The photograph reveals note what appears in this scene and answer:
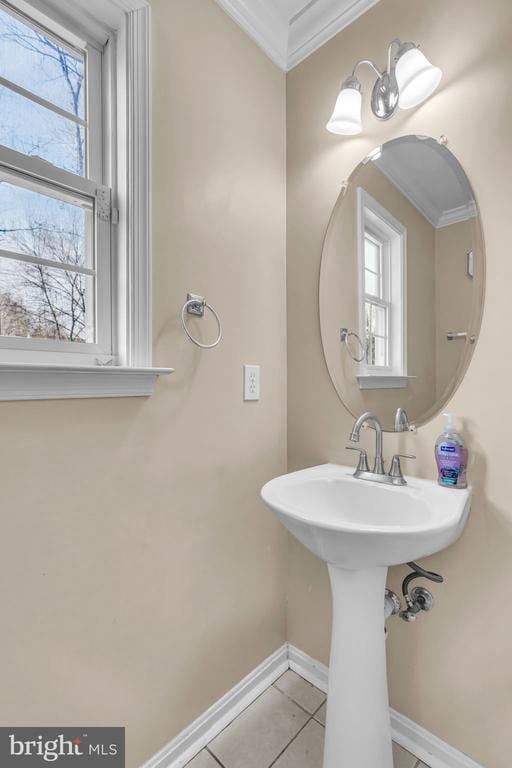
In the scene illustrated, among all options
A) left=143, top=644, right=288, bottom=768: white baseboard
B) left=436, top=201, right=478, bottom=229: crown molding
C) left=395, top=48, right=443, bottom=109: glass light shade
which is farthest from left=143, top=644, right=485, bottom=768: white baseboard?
left=395, top=48, right=443, bottom=109: glass light shade

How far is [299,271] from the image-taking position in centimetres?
137

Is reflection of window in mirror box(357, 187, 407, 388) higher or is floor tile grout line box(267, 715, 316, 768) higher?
reflection of window in mirror box(357, 187, 407, 388)

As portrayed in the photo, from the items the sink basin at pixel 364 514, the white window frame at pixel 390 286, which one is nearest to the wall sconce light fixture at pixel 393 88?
the white window frame at pixel 390 286

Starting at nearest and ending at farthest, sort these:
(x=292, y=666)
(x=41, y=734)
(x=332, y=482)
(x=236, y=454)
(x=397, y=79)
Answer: (x=41, y=734) → (x=397, y=79) → (x=332, y=482) → (x=236, y=454) → (x=292, y=666)

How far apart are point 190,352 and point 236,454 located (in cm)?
39

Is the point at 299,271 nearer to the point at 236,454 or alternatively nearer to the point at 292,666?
the point at 236,454

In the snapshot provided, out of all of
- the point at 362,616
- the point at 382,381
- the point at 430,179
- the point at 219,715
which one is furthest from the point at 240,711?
the point at 430,179

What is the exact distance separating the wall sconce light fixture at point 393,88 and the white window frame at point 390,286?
20 cm

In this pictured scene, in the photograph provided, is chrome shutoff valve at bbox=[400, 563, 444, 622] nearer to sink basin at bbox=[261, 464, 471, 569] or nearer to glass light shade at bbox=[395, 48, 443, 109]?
sink basin at bbox=[261, 464, 471, 569]

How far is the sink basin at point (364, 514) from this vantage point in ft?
2.37

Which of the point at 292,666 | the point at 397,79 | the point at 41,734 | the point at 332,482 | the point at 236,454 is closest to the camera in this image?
the point at 41,734

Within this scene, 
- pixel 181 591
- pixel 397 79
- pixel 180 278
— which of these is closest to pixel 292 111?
pixel 397 79

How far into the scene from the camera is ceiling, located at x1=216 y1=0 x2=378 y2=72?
3.86ft

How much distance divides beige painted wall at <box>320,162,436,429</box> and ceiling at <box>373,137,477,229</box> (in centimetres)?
2
